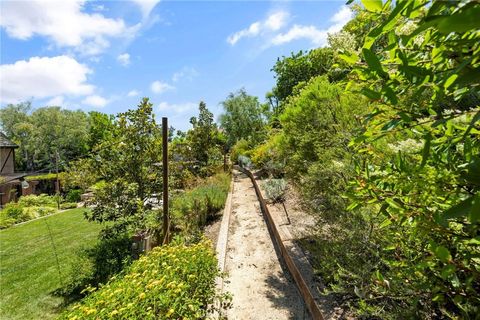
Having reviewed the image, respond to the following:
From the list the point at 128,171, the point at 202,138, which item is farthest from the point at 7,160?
the point at 128,171

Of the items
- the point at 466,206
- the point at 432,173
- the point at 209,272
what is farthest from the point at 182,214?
the point at 466,206

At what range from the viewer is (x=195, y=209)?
8039 millimetres

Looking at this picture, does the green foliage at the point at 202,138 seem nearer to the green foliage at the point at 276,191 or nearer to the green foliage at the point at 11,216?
the green foliage at the point at 276,191

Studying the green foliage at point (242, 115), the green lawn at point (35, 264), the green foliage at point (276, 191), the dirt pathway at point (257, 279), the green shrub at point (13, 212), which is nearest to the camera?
the dirt pathway at point (257, 279)

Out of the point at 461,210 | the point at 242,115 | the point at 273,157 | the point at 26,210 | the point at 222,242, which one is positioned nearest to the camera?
the point at 461,210

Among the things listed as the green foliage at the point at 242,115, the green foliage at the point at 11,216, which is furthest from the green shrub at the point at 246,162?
the green foliage at the point at 11,216

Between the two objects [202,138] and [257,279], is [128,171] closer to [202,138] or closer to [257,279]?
[257,279]

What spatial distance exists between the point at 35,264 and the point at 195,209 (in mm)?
4632

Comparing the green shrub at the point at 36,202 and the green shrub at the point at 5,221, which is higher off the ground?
the green shrub at the point at 36,202

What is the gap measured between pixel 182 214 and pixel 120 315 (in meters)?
5.23

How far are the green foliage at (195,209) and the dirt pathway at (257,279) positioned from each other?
0.98 m

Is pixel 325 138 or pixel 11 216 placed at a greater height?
pixel 325 138

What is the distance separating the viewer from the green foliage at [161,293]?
8.44ft

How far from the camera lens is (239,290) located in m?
4.68
